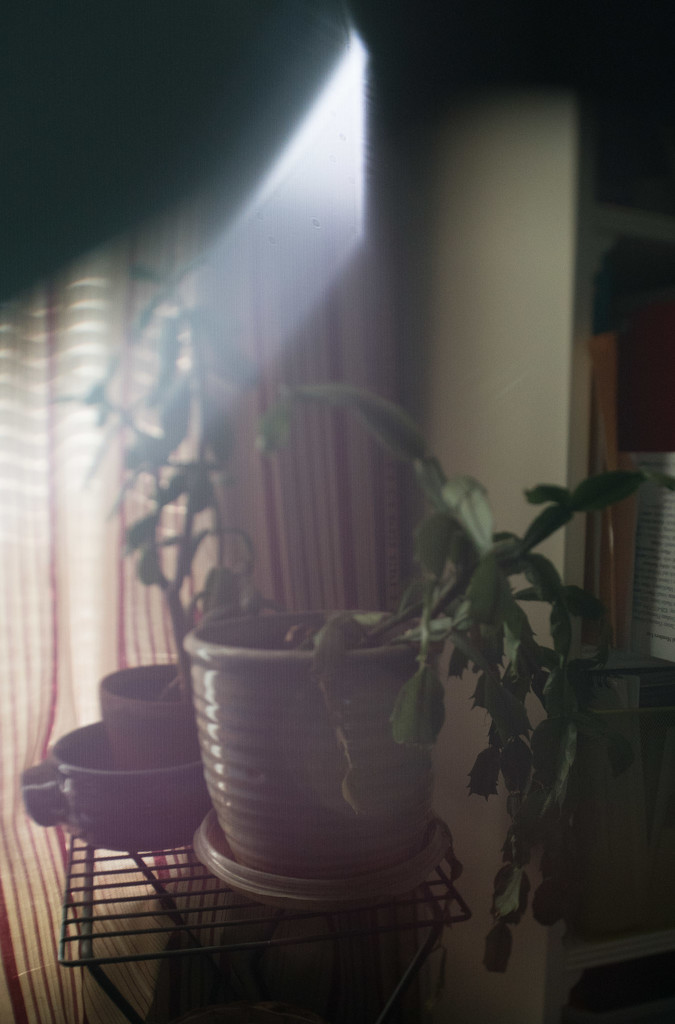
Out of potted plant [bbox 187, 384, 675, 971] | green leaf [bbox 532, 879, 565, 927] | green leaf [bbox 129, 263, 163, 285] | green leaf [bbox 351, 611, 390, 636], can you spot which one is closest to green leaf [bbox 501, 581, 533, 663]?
potted plant [bbox 187, 384, 675, 971]

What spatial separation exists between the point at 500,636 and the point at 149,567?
12.9 inches

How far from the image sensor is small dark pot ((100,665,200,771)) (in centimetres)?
64

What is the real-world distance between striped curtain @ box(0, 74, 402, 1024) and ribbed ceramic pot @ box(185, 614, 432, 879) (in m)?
0.16

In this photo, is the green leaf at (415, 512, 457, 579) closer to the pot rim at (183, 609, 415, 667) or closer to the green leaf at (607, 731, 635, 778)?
the pot rim at (183, 609, 415, 667)

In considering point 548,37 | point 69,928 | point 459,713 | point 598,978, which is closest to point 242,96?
point 548,37

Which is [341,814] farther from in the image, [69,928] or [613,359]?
[613,359]

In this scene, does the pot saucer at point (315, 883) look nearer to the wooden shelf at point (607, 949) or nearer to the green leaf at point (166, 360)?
the wooden shelf at point (607, 949)

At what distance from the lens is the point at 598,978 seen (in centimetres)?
77

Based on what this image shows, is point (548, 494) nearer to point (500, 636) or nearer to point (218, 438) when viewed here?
point (500, 636)

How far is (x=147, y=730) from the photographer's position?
64 cm

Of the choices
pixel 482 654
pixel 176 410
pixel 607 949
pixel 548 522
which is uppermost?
pixel 176 410

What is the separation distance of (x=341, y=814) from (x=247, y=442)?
1.18 ft

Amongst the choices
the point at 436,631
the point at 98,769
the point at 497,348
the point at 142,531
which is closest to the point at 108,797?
the point at 98,769

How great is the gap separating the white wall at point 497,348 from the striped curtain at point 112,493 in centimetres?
10
